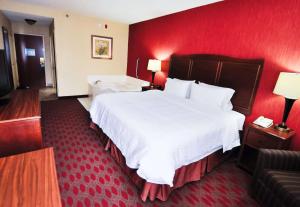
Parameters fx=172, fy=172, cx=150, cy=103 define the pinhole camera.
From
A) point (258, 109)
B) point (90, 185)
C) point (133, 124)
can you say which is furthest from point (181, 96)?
point (90, 185)

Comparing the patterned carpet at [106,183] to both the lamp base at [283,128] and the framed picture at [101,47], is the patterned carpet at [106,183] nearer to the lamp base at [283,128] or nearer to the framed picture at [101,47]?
the lamp base at [283,128]

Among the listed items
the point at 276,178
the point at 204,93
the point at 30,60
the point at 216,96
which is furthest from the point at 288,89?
the point at 30,60

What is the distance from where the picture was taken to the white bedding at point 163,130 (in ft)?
5.40

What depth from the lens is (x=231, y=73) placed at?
9.36 feet

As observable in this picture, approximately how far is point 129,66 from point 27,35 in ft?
12.1

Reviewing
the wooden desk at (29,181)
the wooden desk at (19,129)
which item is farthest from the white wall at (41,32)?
the wooden desk at (29,181)

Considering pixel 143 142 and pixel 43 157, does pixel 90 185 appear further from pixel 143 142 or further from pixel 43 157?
pixel 43 157

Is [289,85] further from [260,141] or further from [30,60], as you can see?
[30,60]

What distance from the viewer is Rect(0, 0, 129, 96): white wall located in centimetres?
456

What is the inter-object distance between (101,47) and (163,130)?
4384 millimetres

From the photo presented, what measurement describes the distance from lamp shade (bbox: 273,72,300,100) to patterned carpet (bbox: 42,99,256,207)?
1180mm

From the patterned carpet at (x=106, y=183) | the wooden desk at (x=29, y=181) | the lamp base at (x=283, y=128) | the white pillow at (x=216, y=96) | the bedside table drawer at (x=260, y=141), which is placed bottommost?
the patterned carpet at (x=106, y=183)

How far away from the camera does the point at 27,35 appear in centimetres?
595

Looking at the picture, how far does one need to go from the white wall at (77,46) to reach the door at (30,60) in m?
2.30
